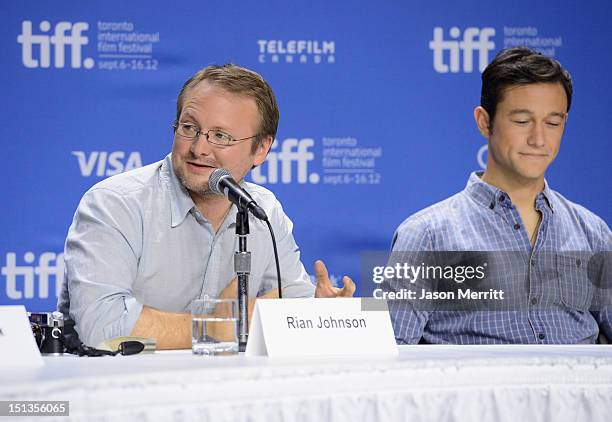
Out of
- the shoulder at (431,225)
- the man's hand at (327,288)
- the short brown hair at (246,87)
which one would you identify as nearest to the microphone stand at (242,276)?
the man's hand at (327,288)

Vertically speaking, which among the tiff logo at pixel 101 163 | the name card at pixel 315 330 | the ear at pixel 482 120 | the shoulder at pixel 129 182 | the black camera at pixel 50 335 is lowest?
the black camera at pixel 50 335

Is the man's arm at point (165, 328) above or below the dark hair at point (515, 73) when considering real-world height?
below

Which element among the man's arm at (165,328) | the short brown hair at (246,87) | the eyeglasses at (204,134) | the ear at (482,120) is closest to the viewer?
the man's arm at (165,328)

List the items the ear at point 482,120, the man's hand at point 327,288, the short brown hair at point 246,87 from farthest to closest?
the ear at point 482,120
the short brown hair at point 246,87
the man's hand at point 327,288

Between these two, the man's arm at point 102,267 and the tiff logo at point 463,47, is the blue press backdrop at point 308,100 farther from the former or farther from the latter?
the man's arm at point 102,267

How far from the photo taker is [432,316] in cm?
297

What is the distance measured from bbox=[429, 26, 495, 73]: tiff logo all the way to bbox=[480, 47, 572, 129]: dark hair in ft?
0.19

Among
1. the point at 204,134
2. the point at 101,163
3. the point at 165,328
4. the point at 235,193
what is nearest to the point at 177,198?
the point at 204,134

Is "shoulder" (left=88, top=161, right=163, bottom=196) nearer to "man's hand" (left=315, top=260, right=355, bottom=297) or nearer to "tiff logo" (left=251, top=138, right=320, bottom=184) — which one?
"tiff logo" (left=251, top=138, right=320, bottom=184)

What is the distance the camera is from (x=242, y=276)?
6.23 ft

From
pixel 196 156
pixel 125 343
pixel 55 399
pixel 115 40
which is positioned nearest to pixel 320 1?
pixel 115 40

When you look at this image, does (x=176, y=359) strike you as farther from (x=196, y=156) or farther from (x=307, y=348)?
(x=196, y=156)

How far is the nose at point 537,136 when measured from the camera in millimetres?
3379

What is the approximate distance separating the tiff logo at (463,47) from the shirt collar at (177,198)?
1.28 meters
